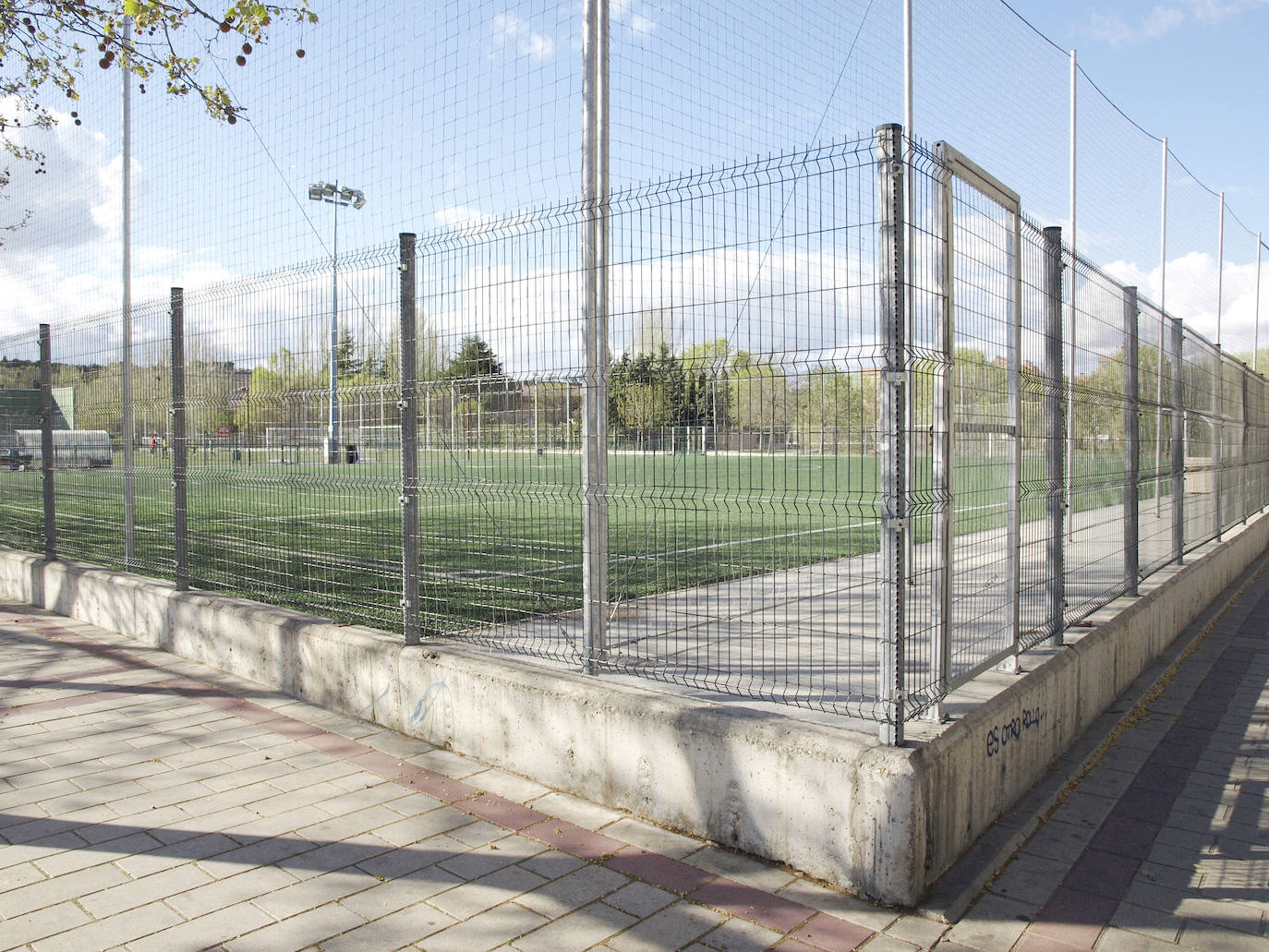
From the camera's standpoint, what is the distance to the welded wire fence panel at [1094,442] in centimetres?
580

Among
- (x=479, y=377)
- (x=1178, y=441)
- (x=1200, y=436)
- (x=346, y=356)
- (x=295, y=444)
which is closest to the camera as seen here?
(x=479, y=377)

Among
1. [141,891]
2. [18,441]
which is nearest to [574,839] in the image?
[141,891]

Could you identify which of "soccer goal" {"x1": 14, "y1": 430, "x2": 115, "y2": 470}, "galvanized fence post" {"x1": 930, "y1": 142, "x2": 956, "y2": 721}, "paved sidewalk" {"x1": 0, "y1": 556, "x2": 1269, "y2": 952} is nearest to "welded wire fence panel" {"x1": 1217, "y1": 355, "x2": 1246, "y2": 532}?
"paved sidewalk" {"x1": 0, "y1": 556, "x2": 1269, "y2": 952}

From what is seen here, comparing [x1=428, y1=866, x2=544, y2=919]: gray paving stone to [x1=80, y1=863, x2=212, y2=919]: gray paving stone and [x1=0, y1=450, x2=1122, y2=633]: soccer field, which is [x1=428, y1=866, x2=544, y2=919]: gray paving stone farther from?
[x1=0, y1=450, x2=1122, y2=633]: soccer field

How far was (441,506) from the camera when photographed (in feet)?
18.8

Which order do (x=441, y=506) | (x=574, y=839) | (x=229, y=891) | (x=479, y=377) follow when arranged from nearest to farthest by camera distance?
(x=229, y=891) < (x=574, y=839) < (x=479, y=377) < (x=441, y=506)

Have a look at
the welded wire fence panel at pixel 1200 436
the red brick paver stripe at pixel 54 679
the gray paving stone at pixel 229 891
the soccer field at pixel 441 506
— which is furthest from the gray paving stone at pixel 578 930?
the welded wire fence panel at pixel 1200 436

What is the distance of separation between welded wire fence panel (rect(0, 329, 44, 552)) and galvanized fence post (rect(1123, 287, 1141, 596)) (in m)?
9.99

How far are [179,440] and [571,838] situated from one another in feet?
17.0

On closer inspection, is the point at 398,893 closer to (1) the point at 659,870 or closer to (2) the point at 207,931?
(2) the point at 207,931

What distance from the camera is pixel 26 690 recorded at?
6.23m

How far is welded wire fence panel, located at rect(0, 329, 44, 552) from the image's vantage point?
31.9ft

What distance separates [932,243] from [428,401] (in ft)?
9.43

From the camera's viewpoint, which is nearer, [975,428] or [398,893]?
[398,893]
